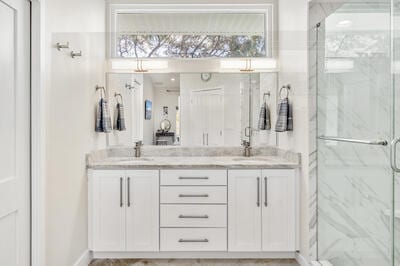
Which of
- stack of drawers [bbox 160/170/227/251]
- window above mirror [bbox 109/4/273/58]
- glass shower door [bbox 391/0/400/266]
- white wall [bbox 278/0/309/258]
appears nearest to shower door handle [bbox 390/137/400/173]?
glass shower door [bbox 391/0/400/266]

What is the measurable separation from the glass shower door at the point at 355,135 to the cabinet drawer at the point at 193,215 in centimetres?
82

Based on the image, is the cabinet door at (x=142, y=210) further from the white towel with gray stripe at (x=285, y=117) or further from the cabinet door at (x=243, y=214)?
the white towel with gray stripe at (x=285, y=117)

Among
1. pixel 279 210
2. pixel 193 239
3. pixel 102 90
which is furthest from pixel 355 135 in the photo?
pixel 102 90

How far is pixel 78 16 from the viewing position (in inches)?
100

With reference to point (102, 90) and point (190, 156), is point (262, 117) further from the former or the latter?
point (102, 90)

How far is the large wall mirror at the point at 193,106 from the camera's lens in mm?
3340

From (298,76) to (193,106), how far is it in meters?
1.11

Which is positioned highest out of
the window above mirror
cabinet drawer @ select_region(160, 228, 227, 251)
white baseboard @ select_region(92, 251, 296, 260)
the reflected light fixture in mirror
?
the window above mirror

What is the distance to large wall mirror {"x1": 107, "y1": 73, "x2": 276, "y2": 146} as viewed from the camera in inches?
131

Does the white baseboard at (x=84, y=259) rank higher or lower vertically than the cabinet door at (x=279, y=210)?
lower

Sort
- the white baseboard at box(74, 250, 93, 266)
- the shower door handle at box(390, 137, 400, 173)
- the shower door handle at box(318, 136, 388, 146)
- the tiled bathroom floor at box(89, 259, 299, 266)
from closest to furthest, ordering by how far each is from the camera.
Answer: the shower door handle at box(390, 137, 400, 173) < the shower door handle at box(318, 136, 388, 146) < the white baseboard at box(74, 250, 93, 266) < the tiled bathroom floor at box(89, 259, 299, 266)

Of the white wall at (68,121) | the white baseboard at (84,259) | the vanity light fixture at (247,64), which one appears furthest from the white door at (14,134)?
the vanity light fixture at (247,64)

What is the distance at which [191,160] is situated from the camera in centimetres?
309

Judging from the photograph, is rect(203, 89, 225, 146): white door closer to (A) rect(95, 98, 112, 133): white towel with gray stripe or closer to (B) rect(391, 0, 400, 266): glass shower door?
(A) rect(95, 98, 112, 133): white towel with gray stripe
